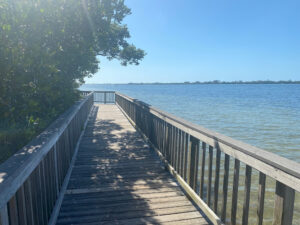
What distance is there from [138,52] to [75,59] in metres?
9.42

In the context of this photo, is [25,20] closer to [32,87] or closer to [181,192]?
[32,87]

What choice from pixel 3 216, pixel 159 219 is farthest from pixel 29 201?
pixel 159 219

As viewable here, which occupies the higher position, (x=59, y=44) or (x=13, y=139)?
(x=59, y=44)

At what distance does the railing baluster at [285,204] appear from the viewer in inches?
59.5

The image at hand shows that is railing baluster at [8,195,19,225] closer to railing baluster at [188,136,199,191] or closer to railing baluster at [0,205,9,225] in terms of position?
railing baluster at [0,205,9,225]

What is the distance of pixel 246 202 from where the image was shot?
2.01 metres

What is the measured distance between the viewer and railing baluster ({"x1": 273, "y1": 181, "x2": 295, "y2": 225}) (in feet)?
4.96

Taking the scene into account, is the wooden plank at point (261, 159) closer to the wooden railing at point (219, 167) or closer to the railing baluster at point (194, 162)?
the wooden railing at point (219, 167)

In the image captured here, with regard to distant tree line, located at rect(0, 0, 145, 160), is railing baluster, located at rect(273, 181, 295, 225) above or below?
below

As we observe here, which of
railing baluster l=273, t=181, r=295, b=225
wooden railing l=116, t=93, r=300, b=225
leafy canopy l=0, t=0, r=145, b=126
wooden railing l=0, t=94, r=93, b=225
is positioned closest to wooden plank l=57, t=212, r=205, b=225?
wooden railing l=116, t=93, r=300, b=225

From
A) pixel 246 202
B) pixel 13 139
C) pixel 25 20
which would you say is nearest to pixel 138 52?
pixel 25 20

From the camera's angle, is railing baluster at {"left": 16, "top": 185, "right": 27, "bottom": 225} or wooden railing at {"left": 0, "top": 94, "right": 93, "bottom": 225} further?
railing baluster at {"left": 16, "top": 185, "right": 27, "bottom": 225}

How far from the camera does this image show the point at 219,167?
8.14 ft

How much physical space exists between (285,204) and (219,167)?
38.2 inches
